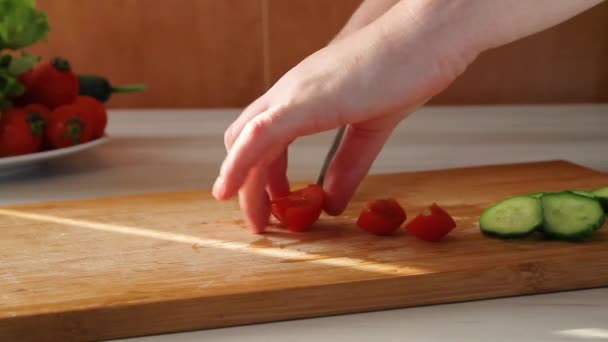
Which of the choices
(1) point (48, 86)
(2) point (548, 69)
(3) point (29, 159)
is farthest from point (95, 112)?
(2) point (548, 69)

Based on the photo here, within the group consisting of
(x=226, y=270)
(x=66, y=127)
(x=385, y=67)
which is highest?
(x=385, y=67)

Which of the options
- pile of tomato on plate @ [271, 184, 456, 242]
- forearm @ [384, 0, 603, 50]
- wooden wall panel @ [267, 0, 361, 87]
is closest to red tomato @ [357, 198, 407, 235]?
A: pile of tomato on plate @ [271, 184, 456, 242]

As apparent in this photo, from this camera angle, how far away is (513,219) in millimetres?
970

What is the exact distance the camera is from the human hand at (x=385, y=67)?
0.92 metres

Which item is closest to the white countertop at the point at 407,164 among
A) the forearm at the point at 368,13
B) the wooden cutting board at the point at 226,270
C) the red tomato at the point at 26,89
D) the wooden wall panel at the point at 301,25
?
the wooden cutting board at the point at 226,270

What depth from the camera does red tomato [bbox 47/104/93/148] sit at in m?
1.52

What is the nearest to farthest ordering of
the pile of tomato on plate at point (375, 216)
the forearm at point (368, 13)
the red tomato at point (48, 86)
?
the pile of tomato on plate at point (375, 216) → the forearm at point (368, 13) → the red tomato at point (48, 86)

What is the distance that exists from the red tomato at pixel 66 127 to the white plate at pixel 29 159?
20 mm

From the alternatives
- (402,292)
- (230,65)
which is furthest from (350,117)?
(230,65)

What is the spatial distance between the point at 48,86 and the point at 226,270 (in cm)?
83

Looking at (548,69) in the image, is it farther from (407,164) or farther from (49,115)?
(49,115)

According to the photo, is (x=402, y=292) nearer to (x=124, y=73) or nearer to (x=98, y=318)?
(x=98, y=318)

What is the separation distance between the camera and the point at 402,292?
32.9 inches

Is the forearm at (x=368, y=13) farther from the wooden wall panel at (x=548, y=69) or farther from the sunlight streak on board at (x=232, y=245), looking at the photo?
the wooden wall panel at (x=548, y=69)
